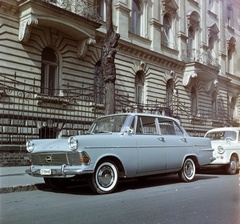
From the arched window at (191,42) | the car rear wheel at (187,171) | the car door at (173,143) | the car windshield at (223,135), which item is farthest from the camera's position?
the arched window at (191,42)

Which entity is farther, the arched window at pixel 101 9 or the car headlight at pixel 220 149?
the arched window at pixel 101 9

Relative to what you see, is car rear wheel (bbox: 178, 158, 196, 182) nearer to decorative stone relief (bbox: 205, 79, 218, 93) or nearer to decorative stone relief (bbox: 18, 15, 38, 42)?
decorative stone relief (bbox: 18, 15, 38, 42)

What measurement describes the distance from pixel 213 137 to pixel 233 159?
1.47 m

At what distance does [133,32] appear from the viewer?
75.5ft

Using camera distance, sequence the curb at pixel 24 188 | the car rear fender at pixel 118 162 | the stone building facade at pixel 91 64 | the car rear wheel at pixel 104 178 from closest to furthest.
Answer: the car rear wheel at pixel 104 178, the car rear fender at pixel 118 162, the curb at pixel 24 188, the stone building facade at pixel 91 64

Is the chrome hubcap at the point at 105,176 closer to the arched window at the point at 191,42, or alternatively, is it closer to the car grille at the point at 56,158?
the car grille at the point at 56,158

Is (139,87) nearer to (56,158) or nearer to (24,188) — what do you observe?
(24,188)

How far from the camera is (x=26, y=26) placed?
50.1 feet

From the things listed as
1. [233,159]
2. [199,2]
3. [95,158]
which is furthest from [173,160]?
[199,2]

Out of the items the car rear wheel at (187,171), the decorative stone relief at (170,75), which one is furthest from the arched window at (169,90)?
the car rear wheel at (187,171)

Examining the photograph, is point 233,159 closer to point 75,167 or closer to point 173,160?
point 173,160

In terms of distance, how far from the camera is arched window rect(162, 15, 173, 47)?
26.2m

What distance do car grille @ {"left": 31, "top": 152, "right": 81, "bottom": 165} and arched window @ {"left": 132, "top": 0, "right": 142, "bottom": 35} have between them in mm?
17168

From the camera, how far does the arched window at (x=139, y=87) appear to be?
22.9 metres
